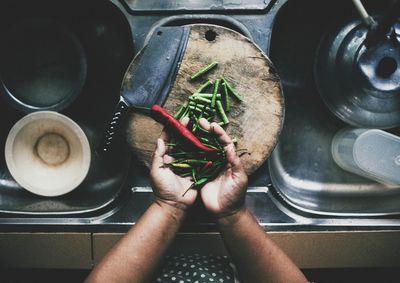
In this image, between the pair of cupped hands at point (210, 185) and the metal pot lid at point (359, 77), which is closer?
the pair of cupped hands at point (210, 185)

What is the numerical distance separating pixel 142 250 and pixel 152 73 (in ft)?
2.88

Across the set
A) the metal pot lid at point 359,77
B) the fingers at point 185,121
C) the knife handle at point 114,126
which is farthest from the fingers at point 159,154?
the metal pot lid at point 359,77

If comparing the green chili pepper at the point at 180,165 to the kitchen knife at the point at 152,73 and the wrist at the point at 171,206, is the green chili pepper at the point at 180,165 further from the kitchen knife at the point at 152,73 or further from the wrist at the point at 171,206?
the kitchen knife at the point at 152,73

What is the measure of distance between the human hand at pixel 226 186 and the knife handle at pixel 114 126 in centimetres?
41

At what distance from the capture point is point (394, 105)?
195 centimetres

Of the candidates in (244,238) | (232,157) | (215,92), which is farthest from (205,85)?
(244,238)

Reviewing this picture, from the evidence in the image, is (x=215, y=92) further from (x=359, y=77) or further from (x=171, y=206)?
(x=359, y=77)

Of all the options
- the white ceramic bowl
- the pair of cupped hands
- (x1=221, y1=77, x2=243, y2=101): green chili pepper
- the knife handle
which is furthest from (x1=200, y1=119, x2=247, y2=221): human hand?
the white ceramic bowl

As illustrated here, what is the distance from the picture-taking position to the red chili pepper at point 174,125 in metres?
1.67

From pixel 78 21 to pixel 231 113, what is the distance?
3.66ft

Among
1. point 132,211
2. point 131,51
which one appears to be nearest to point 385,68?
point 131,51

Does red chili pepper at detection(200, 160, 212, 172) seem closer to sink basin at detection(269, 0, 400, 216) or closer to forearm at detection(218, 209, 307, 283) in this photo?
forearm at detection(218, 209, 307, 283)

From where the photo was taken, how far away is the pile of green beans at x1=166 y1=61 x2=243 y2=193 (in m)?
1.71

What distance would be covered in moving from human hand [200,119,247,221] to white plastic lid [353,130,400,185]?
2.57ft
